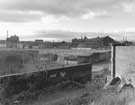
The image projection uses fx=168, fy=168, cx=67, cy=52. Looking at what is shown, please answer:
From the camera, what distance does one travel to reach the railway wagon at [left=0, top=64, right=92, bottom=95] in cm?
1038

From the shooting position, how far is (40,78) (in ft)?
39.4

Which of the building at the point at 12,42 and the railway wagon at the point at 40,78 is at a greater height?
the building at the point at 12,42

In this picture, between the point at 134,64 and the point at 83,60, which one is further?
the point at 83,60

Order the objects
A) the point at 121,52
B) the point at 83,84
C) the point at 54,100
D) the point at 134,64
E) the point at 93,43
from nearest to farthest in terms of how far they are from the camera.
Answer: the point at 54,100, the point at 134,64, the point at 121,52, the point at 83,84, the point at 93,43

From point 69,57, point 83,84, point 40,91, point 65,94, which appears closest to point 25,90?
point 40,91

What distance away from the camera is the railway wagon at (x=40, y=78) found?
1038 cm

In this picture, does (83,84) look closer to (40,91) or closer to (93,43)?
(40,91)

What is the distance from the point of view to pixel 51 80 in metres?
12.7

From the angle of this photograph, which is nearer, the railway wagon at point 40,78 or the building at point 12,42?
the railway wagon at point 40,78

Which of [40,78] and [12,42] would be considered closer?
[40,78]

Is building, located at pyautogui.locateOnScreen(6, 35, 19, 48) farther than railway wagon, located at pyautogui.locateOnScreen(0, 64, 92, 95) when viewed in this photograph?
Yes

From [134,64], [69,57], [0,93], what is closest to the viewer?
[0,93]

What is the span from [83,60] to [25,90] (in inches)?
664

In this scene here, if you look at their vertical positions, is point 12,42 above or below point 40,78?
above
